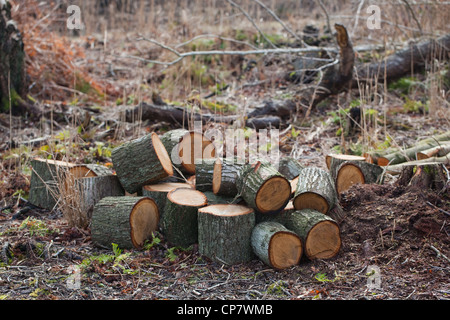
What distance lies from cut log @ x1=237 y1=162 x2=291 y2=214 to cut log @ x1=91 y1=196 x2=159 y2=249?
836mm

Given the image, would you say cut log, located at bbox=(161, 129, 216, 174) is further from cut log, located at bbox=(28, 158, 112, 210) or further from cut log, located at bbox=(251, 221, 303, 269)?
cut log, located at bbox=(251, 221, 303, 269)

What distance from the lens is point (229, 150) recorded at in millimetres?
5645

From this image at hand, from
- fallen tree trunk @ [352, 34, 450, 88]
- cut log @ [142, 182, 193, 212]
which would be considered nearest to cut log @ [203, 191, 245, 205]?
cut log @ [142, 182, 193, 212]

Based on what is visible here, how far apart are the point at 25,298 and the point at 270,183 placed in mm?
1825

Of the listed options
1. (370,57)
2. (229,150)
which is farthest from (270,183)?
(370,57)

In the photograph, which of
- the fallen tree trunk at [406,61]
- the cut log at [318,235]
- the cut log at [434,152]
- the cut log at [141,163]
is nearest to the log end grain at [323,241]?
the cut log at [318,235]

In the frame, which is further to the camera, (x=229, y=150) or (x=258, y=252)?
(x=229, y=150)

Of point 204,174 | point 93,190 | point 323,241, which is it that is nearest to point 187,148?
point 204,174

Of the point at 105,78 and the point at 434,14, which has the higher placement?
the point at 434,14

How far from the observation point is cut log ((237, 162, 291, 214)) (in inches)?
135

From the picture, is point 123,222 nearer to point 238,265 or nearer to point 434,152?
point 238,265
